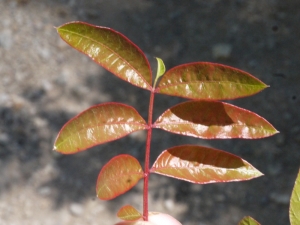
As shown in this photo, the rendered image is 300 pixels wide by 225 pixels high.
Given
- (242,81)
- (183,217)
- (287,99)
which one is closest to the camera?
(242,81)

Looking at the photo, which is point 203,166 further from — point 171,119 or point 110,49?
point 110,49

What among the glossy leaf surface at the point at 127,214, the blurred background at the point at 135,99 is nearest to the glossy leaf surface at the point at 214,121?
the glossy leaf surface at the point at 127,214

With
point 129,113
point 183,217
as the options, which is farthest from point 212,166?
point 183,217

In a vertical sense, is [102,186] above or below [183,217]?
above

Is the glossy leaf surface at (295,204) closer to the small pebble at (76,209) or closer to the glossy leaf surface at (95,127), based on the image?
the glossy leaf surface at (95,127)

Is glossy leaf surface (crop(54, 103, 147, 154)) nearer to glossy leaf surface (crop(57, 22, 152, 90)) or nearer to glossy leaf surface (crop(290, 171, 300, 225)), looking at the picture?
glossy leaf surface (crop(57, 22, 152, 90))

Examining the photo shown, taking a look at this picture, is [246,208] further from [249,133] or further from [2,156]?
[249,133]

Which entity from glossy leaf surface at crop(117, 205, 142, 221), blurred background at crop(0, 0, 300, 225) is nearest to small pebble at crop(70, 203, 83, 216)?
blurred background at crop(0, 0, 300, 225)
